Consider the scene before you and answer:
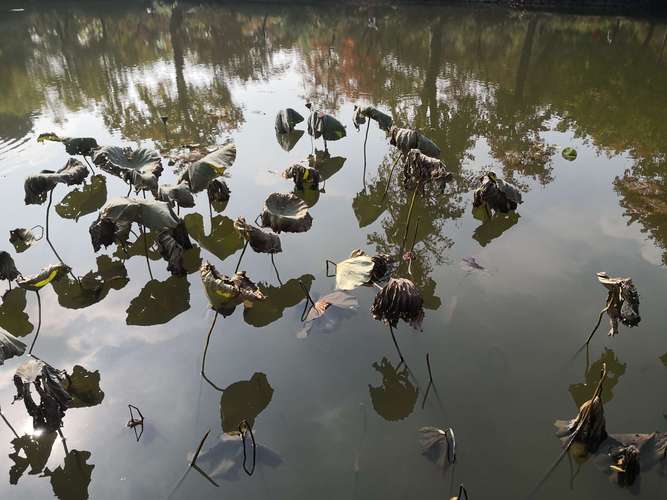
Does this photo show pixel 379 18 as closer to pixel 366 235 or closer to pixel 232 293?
pixel 366 235

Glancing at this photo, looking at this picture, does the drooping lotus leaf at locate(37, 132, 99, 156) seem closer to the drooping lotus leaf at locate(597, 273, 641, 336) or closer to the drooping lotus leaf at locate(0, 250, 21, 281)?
the drooping lotus leaf at locate(0, 250, 21, 281)

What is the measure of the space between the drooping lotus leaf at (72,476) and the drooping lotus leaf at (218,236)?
7.54ft

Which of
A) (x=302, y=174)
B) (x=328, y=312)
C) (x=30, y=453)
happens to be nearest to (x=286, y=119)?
(x=302, y=174)

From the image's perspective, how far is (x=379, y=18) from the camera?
63.8 ft

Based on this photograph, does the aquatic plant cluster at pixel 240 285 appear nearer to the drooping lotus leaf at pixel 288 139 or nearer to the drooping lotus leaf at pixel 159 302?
the drooping lotus leaf at pixel 159 302

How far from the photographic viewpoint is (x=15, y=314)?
4129mm

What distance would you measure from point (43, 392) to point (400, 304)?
7.25ft

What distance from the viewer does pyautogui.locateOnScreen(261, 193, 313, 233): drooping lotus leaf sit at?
3.97 metres

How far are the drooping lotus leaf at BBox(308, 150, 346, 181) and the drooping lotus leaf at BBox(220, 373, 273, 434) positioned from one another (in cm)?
377

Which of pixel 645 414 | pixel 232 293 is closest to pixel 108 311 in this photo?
pixel 232 293

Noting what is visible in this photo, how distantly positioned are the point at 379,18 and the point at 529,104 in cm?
1231

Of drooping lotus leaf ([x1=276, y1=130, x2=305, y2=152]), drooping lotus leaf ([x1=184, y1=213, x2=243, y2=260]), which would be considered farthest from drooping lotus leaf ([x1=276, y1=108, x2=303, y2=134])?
drooping lotus leaf ([x1=184, y1=213, x2=243, y2=260])

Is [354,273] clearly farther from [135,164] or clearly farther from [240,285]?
[135,164]

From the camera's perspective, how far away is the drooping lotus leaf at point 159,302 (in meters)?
4.05
